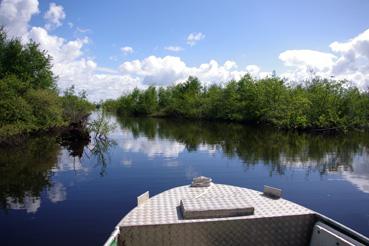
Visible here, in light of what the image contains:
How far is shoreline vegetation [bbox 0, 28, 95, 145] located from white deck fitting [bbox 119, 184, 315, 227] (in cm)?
2680

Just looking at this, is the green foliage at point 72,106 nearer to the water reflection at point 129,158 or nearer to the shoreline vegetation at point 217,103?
the shoreline vegetation at point 217,103

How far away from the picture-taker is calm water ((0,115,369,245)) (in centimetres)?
1312

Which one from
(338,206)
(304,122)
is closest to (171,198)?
(338,206)

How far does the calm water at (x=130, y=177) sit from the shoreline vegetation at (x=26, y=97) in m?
3.22

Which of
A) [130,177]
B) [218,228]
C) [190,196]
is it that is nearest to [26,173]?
[130,177]

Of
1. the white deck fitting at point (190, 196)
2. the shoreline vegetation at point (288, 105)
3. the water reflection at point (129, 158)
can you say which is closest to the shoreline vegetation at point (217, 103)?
the shoreline vegetation at point (288, 105)

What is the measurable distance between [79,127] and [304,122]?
3314 centimetres

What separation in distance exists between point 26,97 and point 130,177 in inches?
1012

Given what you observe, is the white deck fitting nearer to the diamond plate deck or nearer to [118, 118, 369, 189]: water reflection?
the diamond plate deck

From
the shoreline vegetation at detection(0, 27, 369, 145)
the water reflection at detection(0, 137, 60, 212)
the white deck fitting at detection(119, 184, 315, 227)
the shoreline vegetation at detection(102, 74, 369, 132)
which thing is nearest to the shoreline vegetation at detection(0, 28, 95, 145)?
the shoreline vegetation at detection(0, 27, 369, 145)

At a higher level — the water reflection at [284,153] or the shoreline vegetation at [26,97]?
the shoreline vegetation at [26,97]

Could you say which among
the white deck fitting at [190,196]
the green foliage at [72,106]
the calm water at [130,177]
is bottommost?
the calm water at [130,177]

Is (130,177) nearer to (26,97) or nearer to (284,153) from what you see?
(284,153)

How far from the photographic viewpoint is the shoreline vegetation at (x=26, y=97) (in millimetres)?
35281
